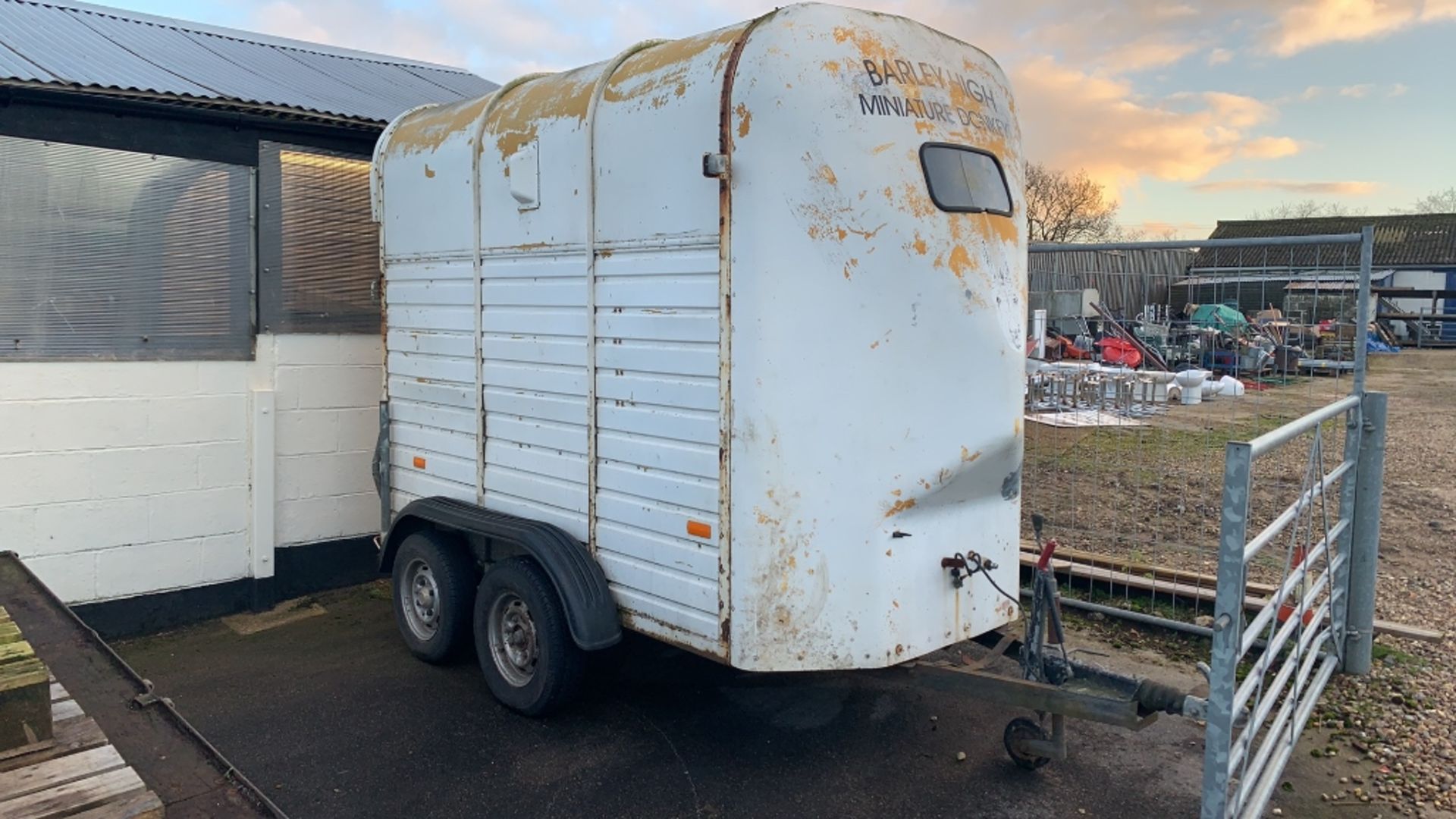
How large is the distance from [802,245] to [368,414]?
13.5ft

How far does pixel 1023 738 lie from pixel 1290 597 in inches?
75.9

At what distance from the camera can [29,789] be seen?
220 cm

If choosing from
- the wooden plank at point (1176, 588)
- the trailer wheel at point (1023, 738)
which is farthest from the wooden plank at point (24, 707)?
the wooden plank at point (1176, 588)

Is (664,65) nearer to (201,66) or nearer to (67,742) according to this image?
(67,742)

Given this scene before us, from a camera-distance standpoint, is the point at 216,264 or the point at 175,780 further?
the point at 216,264

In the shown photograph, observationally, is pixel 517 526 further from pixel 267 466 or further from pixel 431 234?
pixel 267 466

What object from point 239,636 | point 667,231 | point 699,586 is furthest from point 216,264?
point 699,586

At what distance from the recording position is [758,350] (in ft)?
12.2

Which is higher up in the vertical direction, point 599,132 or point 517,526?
point 599,132

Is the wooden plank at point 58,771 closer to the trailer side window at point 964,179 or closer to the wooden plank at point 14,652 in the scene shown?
the wooden plank at point 14,652

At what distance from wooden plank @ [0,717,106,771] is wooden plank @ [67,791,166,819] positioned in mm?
312

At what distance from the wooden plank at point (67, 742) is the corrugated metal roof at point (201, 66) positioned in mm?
4119

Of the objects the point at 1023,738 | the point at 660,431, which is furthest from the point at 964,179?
the point at 1023,738

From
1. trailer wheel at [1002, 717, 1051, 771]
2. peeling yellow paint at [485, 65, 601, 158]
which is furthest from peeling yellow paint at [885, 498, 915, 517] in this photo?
peeling yellow paint at [485, 65, 601, 158]
